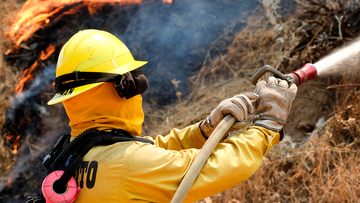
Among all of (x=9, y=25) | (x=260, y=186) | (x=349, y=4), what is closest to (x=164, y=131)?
(x=260, y=186)

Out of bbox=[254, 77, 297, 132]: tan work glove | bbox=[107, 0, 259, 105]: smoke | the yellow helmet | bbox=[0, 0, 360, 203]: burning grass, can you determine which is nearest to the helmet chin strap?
the yellow helmet

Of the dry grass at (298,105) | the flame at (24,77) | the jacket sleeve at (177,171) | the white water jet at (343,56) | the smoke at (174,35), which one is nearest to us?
the jacket sleeve at (177,171)

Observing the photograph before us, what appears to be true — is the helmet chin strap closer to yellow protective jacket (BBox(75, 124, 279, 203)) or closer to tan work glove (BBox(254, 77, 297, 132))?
yellow protective jacket (BBox(75, 124, 279, 203))

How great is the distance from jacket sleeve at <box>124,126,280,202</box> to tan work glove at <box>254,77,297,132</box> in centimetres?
29

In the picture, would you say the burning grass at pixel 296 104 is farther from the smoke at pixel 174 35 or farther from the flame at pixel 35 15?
the flame at pixel 35 15

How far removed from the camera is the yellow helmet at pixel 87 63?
1.99 metres

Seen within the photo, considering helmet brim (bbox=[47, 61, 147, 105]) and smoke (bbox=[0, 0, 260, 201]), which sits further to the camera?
smoke (bbox=[0, 0, 260, 201])

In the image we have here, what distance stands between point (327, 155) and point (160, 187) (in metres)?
2.66

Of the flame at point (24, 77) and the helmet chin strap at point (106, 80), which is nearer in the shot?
the helmet chin strap at point (106, 80)

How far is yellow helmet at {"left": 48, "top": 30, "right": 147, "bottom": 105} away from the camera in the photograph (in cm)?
199

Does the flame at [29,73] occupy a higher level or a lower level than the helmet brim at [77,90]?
lower

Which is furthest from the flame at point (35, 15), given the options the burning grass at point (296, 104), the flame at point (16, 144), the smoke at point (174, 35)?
the burning grass at point (296, 104)

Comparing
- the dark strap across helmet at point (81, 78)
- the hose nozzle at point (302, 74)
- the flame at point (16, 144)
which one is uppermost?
the dark strap across helmet at point (81, 78)

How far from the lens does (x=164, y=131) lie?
211 inches
